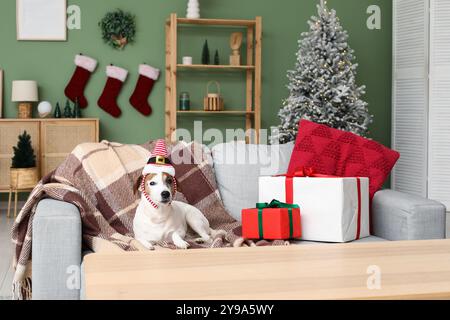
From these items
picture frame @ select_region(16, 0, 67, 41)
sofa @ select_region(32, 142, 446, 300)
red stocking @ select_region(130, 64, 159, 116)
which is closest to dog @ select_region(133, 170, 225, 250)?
sofa @ select_region(32, 142, 446, 300)

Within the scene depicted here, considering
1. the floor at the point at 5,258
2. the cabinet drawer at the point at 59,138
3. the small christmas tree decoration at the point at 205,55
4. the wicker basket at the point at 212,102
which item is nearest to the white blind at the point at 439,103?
the floor at the point at 5,258

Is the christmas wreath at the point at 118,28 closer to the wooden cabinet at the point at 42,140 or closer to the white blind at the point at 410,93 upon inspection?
the wooden cabinet at the point at 42,140

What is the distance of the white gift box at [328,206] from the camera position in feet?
8.60

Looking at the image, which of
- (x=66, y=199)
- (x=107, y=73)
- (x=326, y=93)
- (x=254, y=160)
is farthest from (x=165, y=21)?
(x=66, y=199)

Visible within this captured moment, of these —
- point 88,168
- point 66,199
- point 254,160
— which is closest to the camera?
point 66,199

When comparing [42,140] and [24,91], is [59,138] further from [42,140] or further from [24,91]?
[24,91]

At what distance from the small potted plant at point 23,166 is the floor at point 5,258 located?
34cm

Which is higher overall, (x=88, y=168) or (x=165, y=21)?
(x=165, y=21)

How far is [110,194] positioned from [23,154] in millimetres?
3036

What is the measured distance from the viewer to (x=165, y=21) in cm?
625

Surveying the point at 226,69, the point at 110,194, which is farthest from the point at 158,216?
the point at 226,69

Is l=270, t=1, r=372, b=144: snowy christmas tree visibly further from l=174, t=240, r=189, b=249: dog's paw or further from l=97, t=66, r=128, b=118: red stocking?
l=174, t=240, r=189, b=249: dog's paw

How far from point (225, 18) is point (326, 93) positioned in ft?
5.09
